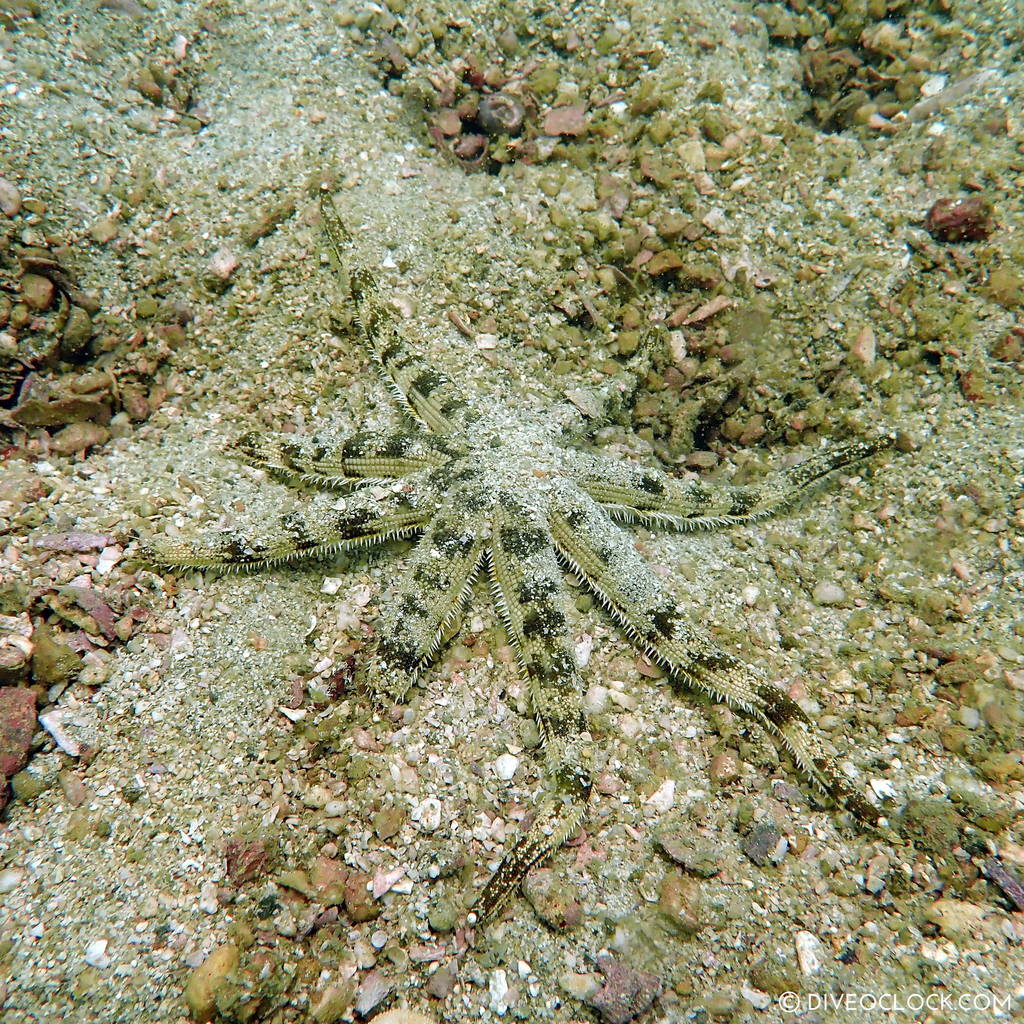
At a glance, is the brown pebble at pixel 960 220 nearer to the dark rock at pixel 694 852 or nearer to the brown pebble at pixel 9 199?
the dark rock at pixel 694 852

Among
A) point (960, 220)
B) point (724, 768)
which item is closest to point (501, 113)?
point (960, 220)

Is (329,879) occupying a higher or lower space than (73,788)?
lower

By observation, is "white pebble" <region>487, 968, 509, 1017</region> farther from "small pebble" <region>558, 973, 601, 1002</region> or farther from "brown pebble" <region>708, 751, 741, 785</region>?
"brown pebble" <region>708, 751, 741, 785</region>

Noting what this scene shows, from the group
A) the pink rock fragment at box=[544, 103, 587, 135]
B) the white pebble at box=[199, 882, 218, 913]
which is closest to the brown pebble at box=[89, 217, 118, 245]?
the pink rock fragment at box=[544, 103, 587, 135]

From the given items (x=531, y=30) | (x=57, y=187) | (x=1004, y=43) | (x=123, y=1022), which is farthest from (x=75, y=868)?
(x=1004, y=43)

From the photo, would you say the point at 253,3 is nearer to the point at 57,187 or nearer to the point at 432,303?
the point at 57,187

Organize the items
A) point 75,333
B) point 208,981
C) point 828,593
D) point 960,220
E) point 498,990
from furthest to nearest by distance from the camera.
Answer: point 960,220
point 75,333
point 828,593
point 498,990
point 208,981

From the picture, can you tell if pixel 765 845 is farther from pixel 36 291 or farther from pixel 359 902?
pixel 36 291
